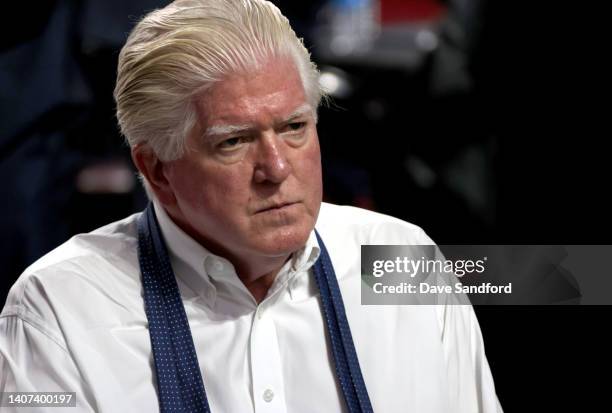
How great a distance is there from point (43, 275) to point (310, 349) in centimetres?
49

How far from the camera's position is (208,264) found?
1.85m

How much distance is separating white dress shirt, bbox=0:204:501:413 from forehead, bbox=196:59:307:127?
0.81ft

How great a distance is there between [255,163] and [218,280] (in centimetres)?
23

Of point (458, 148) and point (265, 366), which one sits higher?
point (458, 148)

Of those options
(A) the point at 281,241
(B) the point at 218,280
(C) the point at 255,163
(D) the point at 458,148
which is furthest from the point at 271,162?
(D) the point at 458,148

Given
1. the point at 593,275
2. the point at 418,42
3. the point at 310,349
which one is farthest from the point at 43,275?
the point at 418,42

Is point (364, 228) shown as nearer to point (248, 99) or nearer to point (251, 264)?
point (251, 264)

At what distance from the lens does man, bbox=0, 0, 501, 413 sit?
1747 millimetres

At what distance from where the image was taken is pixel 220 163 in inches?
69.7

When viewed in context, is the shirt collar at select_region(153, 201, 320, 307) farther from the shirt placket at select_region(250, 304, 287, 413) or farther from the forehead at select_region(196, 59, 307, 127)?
the forehead at select_region(196, 59, 307, 127)

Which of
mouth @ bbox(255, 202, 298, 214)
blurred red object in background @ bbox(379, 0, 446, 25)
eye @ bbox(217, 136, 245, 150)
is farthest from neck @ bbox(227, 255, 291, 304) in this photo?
blurred red object in background @ bbox(379, 0, 446, 25)

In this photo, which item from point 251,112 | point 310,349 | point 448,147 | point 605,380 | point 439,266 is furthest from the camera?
point 448,147

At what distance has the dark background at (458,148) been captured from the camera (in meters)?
2.28

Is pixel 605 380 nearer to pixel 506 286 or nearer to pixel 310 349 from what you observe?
pixel 506 286
